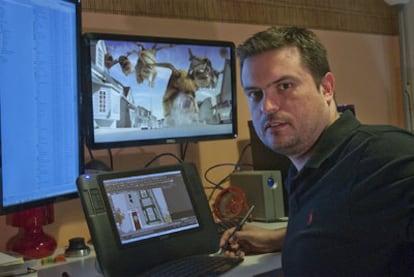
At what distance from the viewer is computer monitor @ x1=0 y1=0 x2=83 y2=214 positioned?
1.12m

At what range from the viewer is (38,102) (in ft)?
4.01

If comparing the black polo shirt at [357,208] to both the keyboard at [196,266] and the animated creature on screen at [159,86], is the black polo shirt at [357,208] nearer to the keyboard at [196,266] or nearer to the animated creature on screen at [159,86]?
the keyboard at [196,266]

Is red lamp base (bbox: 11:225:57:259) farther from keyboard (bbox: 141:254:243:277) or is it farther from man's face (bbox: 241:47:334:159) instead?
man's face (bbox: 241:47:334:159)

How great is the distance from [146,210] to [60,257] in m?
0.27

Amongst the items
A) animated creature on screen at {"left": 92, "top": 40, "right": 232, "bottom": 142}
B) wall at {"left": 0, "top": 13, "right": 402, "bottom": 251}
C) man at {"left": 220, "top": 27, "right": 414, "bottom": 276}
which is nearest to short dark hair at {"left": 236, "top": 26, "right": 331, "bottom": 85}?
man at {"left": 220, "top": 27, "right": 414, "bottom": 276}

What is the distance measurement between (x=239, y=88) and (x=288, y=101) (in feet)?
2.99

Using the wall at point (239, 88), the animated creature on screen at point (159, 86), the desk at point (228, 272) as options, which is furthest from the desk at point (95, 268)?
the animated creature on screen at point (159, 86)

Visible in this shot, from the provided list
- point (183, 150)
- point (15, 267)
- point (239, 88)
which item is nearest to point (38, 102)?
point (15, 267)

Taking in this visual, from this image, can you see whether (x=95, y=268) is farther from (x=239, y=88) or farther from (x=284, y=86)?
(x=239, y=88)

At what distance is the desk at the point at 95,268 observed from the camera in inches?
47.4

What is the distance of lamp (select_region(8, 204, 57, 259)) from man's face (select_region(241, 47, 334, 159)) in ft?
2.15

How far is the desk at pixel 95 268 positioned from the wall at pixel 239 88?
0.88ft

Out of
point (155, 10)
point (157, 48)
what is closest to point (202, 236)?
point (157, 48)

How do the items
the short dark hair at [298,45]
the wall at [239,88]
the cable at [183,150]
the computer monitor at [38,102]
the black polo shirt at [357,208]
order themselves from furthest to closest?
the cable at [183,150], the wall at [239,88], the short dark hair at [298,45], the computer monitor at [38,102], the black polo shirt at [357,208]
